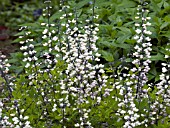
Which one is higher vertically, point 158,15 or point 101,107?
point 158,15

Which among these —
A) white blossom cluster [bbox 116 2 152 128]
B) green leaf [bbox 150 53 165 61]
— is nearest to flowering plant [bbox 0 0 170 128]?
white blossom cluster [bbox 116 2 152 128]

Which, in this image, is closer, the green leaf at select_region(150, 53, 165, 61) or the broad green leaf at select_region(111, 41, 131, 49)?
the green leaf at select_region(150, 53, 165, 61)

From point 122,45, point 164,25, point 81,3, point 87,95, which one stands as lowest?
point 87,95

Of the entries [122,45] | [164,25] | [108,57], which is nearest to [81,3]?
[122,45]

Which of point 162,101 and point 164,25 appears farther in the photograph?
point 164,25

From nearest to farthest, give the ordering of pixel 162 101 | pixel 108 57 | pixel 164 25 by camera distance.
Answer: pixel 162 101, pixel 108 57, pixel 164 25

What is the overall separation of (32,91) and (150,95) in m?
1.10

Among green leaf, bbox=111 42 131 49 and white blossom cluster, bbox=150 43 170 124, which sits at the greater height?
green leaf, bbox=111 42 131 49

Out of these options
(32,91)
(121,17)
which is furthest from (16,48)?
(32,91)

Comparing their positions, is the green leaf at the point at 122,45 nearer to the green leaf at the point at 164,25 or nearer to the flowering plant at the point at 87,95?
the green leaf at the point at 164,25

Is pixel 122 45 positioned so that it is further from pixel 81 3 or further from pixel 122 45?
pixel 81 3

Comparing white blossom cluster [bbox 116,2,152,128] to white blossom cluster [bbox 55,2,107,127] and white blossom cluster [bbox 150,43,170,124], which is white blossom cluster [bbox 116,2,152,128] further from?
white blossom cluster [bbox 55,2,107,127]

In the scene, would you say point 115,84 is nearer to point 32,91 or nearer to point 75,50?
point 75,50

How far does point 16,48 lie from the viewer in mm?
8148
